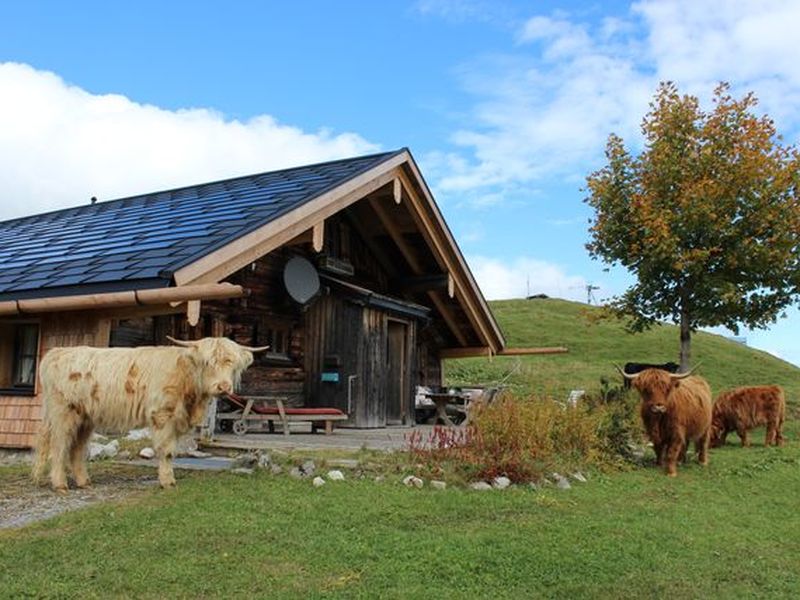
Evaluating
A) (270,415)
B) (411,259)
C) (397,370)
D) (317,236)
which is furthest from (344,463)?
(411,259)

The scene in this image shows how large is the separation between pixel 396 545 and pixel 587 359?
101ft

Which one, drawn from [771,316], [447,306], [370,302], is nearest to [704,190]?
[771,316]

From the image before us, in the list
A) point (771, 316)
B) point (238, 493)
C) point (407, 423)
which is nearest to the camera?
point (238, 493)

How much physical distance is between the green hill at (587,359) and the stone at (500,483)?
1576 centimetres

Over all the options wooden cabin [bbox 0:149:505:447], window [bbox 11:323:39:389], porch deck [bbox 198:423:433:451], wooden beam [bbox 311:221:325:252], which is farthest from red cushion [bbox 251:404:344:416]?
window [bbox 11:323:39:389]

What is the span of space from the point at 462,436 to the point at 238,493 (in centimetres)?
295

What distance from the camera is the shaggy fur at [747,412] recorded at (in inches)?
497

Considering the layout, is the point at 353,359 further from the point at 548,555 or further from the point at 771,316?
the point at 771,316

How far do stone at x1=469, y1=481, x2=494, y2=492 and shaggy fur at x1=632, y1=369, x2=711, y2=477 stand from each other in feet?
9.44

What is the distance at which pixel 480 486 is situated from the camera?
7355 mm

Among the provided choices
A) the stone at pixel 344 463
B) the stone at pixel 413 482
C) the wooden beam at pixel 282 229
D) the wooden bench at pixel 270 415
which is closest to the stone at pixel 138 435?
the wooden bench at pixel 270 415

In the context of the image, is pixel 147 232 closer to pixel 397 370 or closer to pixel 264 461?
pixel 264 461

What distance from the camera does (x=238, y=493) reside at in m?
6.77

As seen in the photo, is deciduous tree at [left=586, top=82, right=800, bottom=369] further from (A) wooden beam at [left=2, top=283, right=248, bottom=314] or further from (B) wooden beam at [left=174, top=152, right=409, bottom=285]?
(A) wooden beam at [left=2, top=283, right=248, bottom=314]
